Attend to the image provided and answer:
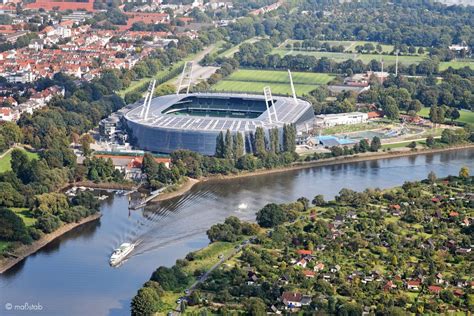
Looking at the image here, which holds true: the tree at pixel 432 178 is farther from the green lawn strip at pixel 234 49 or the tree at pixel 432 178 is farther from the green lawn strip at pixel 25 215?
Answer: the green lawn strip at pixel 234 49

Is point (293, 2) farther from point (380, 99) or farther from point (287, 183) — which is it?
point (287, 183)

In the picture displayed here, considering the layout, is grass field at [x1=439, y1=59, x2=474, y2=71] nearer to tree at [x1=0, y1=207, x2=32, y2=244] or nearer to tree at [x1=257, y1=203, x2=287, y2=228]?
tree at [x1=257, y1=203, x2=287, y2=228]

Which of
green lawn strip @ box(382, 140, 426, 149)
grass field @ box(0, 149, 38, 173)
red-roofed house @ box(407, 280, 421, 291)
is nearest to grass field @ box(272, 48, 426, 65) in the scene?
green lawn strip @ box(382, 140, 426, 149)

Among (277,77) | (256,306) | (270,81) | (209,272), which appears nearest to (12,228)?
(209,272)

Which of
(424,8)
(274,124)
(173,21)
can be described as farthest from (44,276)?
(424,8)

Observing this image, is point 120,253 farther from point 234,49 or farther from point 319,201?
point 234,49

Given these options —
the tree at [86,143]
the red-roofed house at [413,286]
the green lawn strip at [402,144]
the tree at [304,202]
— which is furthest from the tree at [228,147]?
the red-roofed house at [413,286]
